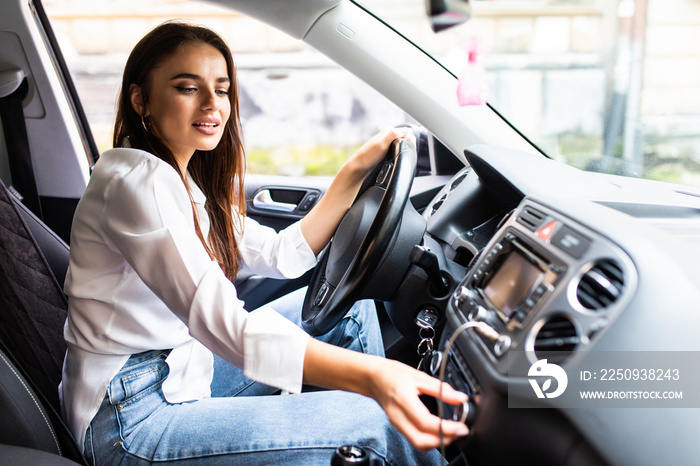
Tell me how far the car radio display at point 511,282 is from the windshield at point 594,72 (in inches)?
22.6

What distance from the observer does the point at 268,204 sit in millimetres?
2090

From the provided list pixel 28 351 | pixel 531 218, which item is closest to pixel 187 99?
pixel 28 351

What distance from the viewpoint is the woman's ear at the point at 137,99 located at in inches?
45.0

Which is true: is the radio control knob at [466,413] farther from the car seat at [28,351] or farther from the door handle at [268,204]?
the door handle at [268,204]

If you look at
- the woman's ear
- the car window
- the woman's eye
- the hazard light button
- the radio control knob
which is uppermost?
the woman's eye

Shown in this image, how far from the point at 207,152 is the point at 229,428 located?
0.67 meters

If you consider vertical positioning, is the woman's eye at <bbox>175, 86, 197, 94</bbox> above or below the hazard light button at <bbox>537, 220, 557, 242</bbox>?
above

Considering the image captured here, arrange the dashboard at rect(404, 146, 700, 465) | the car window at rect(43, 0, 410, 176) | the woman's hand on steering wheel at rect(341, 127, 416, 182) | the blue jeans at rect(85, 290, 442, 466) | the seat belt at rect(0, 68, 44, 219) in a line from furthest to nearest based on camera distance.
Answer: the car window at rect(43, 0, 410, 176) → the seat belt at rect(0, 68, 44, 219) → the woman's hand on steering wheel at rect(341, 127, 416, 182) → the blue jeans at rect(85, 290, 442, 466) → the dashboard at rect(404, 146, 700, 465)

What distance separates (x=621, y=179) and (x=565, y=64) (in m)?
1.57

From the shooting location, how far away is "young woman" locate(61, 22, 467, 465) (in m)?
0.76

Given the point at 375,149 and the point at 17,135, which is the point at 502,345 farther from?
the point at 17,135

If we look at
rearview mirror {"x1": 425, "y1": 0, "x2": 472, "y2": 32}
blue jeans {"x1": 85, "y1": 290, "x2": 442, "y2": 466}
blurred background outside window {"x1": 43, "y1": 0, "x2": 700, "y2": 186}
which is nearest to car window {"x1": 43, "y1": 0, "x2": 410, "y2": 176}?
blurred background outside window {"x1": 43, "y1": 0, "x2": 700, "y2": 186}

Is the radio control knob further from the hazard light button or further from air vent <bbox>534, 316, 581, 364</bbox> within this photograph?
the hazard light button

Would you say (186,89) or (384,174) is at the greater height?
(186,89)
